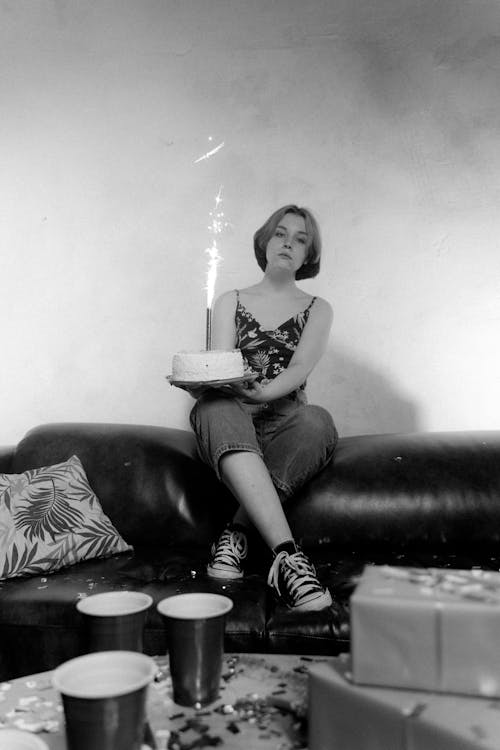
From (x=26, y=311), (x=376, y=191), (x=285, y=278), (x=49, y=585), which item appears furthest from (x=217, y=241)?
(x=49, y=585)

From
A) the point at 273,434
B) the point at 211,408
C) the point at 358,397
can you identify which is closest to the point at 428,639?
the point at 211,408

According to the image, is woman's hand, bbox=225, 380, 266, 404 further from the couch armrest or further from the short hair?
the couch armrest

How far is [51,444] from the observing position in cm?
215

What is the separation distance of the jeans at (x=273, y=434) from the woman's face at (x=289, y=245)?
457mm

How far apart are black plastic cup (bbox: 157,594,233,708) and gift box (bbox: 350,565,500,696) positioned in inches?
6.9

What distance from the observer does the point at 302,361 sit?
2062 mm

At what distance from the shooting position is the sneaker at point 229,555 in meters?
1.65

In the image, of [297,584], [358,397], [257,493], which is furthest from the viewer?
[358,397]

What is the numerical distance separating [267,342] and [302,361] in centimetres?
15

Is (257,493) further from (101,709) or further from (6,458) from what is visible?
(101,709)

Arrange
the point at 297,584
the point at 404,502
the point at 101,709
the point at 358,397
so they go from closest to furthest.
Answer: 1. the point at 101,709
2. the point at 297,584
3. the point at 404,502
4. the point at 358,397

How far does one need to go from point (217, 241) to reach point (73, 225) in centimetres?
55

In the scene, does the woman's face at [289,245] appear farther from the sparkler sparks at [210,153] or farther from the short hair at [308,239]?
the sparkler sparks at [210,153]

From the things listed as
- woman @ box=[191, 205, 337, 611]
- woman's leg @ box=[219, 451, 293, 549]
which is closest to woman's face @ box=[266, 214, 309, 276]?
woman @ box=[191, 205, 337, 611]
